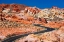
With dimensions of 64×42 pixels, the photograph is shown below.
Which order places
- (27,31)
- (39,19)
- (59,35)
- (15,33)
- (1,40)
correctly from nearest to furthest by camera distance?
(59,35) → (1,40) → (15,33) → (27,31) → (39,19)

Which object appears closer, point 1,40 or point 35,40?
point 35,40

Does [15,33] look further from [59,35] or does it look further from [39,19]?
[39,19]

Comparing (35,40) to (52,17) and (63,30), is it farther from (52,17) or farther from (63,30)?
(52,17)

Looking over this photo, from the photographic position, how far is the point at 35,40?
70.3 m

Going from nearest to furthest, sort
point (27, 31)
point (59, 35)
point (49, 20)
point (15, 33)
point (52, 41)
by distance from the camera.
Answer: point (52, 41) < point (59, 35) < point (15, 33) < point (27, 31) < point (49, 20)

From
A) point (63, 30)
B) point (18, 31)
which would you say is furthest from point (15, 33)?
point (63, 30)

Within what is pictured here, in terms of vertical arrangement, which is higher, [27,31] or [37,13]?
[37,13]

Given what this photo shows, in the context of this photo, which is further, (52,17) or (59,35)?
(52,17)

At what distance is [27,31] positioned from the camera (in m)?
110

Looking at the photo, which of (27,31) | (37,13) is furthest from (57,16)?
(27,31)

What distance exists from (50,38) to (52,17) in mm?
103643

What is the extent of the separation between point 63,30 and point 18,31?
→ 103 ft

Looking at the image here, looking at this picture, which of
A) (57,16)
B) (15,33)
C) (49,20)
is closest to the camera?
(15,33)

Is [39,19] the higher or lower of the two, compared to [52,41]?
higher
